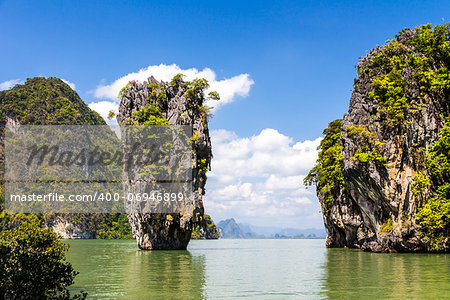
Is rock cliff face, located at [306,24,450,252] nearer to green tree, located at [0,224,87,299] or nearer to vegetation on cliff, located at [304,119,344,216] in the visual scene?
vegetation on cliff, located at [304,119,344,216]

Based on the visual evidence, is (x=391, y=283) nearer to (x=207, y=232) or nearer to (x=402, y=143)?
(x=402, y=143)

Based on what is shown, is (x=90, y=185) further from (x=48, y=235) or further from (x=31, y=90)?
(x=48, y=235)

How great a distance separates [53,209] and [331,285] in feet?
405

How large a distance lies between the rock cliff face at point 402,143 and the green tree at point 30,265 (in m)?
27.8

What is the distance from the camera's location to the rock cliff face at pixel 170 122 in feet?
133

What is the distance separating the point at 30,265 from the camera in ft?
34.3

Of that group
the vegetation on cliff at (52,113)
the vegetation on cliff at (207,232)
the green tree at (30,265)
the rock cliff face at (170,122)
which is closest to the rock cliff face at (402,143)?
the rock cliff face at (170,122)

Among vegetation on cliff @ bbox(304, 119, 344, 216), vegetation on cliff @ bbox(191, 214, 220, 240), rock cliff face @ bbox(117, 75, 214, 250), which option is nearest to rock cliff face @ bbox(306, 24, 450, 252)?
vegetation on cliff @ bbox(304, 119, 344, 216)

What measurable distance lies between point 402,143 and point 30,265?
3018 centimetres

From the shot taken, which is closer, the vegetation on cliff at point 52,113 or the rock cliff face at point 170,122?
the rock cliff face at point 170,122

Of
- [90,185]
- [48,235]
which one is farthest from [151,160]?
[90,185]

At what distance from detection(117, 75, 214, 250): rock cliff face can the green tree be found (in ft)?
94.6

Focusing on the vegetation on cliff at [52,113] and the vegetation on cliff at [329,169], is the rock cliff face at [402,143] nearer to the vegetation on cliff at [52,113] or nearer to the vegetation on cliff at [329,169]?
the vegetation on cliff at [329,169]

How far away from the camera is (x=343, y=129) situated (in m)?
37.9
